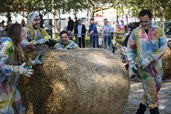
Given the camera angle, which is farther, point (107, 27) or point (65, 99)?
point (107, 27)

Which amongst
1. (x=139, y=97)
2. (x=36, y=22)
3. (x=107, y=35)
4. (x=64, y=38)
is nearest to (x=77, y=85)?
(x=36, y=22)

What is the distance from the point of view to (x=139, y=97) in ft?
30.5

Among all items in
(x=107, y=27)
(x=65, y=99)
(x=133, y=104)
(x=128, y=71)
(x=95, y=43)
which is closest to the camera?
(x=65, y=99)

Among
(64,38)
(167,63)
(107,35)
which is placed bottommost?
(167,63)

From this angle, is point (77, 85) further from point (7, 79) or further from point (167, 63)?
point (167, 63)

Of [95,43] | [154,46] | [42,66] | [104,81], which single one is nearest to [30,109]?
[42,66]

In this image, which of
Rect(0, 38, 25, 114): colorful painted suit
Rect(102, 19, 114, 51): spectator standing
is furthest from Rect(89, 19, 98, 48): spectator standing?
Rect(0, 38, 25, 114): colorful painted suit

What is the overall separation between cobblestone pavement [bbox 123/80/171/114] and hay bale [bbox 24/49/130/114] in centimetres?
117

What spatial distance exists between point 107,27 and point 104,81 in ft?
53.3

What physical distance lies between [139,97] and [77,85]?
11.8ft

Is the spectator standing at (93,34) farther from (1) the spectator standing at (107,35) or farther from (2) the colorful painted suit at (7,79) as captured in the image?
(2) the colorful painted suit at (7,79)

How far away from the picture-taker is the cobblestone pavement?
7.91 meters

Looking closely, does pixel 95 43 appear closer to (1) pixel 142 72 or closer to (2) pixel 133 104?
(2) pixel 133 104

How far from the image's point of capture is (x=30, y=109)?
659cm
